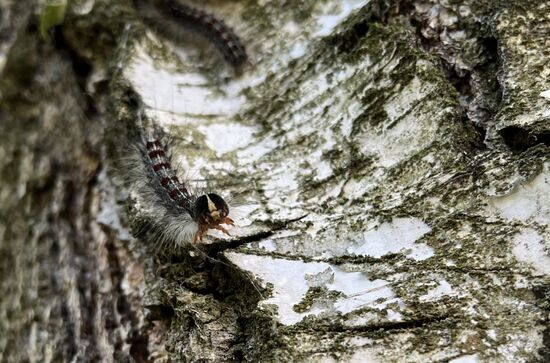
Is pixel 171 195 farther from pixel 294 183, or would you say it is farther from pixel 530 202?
pixel 530 202

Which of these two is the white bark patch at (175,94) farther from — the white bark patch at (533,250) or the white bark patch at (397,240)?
the white bark patch at (533,250)

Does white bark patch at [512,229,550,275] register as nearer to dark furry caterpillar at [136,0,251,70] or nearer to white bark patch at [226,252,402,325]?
white bark patch at [226,252,402,325]

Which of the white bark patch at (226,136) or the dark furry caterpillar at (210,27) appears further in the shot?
the dark furry caterpillar at (210,27)

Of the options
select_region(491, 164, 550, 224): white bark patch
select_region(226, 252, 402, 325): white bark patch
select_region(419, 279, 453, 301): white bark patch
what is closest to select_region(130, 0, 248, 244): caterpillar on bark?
select_region(226, 252, 402, 325): white bark patch

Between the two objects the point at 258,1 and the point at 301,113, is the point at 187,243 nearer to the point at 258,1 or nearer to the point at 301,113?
the point at 301,113

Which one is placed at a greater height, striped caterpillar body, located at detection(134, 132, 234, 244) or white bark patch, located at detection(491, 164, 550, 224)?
striped caterpillar body, located at detection(134, 132, 234, 244)

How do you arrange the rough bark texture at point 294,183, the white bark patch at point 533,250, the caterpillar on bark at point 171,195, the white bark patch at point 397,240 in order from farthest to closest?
the caterpillar on bark at point 171,195 → the white bark patch at point 397,240 → the rough bark texture at point 294,183 → the white bark patch at point 533,250

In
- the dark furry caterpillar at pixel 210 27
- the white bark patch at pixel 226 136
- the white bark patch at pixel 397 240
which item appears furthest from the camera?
the dark furry caterpillar at pixel 210 27

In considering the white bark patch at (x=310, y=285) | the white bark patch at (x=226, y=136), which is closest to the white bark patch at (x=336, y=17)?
the white bark patch at (x=226, y=136)

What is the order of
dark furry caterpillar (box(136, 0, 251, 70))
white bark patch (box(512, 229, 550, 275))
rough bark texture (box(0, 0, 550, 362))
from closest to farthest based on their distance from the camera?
white bark patch (box(512, 229, 550, 275)) → rough bark texture (box(0, 0, 550, 362)) → dark furry caterpillar (box(136, 0, 251, 70))
